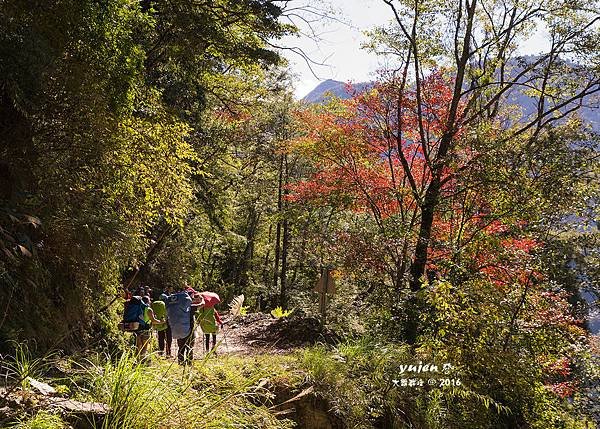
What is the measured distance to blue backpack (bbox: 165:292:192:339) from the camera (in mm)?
6922

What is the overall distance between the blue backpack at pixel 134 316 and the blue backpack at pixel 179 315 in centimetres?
37

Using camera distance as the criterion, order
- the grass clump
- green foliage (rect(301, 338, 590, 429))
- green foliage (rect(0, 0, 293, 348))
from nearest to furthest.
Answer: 1. the grass clump
2. green foliage (rect(0, 0, 293, 348))
3. green foliage (rect(301, 338, 590, 429))

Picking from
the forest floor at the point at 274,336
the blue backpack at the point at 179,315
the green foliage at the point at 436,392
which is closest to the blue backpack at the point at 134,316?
the blue backpack at the point at 179,315

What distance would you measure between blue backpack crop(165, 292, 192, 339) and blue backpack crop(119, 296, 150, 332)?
372 millimetres

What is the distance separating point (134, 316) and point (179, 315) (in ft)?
2.09

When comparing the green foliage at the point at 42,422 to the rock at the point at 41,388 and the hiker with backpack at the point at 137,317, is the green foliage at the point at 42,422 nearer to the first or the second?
the rock at the point at 41,388

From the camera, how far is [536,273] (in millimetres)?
7145

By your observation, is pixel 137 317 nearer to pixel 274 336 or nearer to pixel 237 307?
pixel 237 307

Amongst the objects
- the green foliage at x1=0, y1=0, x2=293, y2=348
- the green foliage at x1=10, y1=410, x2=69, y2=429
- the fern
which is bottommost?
the fern

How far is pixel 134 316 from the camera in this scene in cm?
679

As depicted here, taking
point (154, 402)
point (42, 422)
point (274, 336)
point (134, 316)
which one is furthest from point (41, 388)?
point (274, 336)

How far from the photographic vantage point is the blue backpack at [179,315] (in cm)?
692

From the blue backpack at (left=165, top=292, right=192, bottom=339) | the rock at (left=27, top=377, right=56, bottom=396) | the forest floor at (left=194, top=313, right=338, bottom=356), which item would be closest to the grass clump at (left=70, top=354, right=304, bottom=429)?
the rock at (left=27, top=377, right=56, bottom=396)

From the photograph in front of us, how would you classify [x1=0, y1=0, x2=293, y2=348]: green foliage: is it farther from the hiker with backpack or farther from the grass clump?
the grass clump
